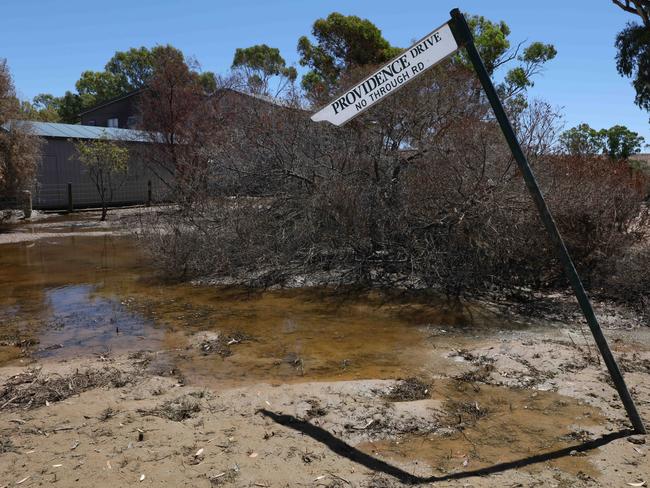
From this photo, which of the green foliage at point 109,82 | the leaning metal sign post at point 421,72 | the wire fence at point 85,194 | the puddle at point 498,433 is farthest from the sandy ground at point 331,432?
the green foliage at point 109,82

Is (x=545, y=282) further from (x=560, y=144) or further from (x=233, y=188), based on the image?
(x=233, y=188)

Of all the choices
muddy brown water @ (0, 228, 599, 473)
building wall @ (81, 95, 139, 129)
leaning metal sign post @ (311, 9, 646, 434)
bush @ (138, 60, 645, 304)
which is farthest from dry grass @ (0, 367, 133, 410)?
building wall @ (81, 95, 139, 129)

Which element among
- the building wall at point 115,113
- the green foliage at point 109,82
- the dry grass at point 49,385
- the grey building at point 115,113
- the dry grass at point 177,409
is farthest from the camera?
the green foliage at point 109,82

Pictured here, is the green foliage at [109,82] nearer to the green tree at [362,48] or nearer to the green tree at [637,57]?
the green tree at [362,48]

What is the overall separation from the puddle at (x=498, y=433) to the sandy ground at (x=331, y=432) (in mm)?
13

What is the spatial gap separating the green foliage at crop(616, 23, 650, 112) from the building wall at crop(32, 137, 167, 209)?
22.4 meters

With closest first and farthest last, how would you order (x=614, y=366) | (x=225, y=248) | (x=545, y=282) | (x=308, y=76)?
(x=614, y=366), (x=545, y=282), (x=225, y=248), (x=308, y=76)

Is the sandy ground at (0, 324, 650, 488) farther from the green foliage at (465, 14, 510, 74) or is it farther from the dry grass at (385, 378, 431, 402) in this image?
the green foliage at (465, 14, 510, 74)

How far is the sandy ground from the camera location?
3.51 m

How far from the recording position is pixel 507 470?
142 inches

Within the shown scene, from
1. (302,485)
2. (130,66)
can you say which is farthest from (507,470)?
(130,66)

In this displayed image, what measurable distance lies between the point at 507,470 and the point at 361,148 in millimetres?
8071

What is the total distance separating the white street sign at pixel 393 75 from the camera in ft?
11.7

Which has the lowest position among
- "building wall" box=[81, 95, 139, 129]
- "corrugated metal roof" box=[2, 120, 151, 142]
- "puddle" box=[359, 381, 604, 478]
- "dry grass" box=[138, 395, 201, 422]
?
"puddle" box=[359, 381, 604, 478]
